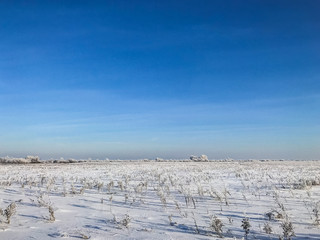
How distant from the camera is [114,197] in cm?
859

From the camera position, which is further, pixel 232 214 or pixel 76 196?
pixel 76 196

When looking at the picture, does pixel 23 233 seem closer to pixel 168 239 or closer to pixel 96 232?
pixel 96 232

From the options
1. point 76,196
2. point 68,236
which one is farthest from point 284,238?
point 76,196

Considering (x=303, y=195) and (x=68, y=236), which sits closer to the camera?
(x=68, y=236)

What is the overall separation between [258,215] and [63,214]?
4.07 meters

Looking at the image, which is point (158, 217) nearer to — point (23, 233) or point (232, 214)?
point (232, 214)

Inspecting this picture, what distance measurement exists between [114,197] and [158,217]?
2817 mm

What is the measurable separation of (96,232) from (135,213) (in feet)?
5.32

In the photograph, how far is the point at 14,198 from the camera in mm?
8250

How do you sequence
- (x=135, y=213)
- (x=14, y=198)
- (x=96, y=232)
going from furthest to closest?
(x=14, y=198) < (x=135, y=213) < (x=96, y=232)

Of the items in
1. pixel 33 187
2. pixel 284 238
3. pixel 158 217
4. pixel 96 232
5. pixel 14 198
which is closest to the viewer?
pixel 284 238

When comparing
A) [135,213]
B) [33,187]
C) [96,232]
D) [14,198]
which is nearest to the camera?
[96,232]

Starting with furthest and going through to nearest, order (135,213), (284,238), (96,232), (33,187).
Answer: (33,187) → (135,213) → (96,232) → (284,238)

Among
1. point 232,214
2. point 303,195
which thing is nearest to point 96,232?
point 232,214
